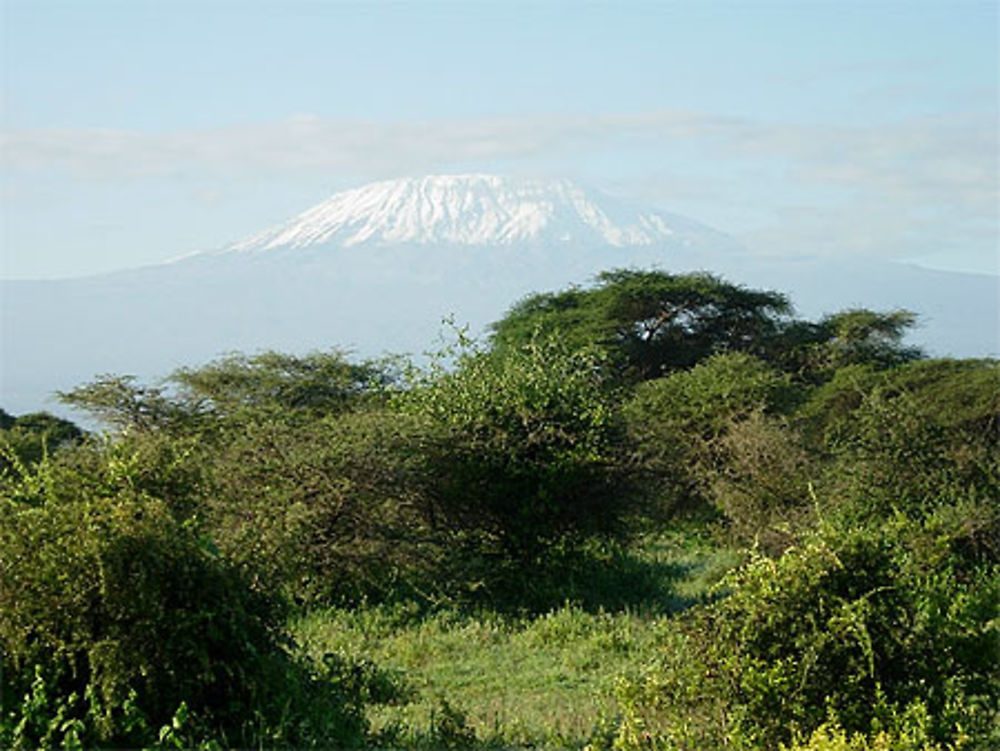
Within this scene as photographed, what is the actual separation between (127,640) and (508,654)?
597 cm

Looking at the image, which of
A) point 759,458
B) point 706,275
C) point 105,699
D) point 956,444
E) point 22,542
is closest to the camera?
point 105,699

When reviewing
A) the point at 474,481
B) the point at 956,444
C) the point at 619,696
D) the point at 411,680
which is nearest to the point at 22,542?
the point at 619,696

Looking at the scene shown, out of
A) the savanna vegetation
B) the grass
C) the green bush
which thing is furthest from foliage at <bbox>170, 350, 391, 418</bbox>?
the green bush

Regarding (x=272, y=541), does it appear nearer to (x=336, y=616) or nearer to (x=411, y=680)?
(x=336, y=616)

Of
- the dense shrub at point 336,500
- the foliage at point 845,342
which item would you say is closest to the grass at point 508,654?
the dense shrub at point 336,500

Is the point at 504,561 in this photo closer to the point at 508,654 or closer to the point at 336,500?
the point at 336,500

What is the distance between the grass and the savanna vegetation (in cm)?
5

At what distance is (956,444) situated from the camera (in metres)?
17.3

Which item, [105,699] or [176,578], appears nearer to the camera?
[105,699]

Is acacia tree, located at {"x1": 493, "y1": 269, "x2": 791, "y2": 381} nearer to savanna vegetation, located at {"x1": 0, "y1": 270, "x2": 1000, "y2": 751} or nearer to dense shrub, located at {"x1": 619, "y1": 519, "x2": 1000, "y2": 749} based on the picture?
savanna vegetation, located at {"x1": 0, "y1": 270, "x2": 1000, "y2": 751}

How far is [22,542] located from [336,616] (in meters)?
7.24

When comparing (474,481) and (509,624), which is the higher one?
(474,481)

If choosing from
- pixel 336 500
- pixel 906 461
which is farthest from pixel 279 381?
pixel 906 461

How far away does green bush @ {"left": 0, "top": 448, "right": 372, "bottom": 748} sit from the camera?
21.6 feet
